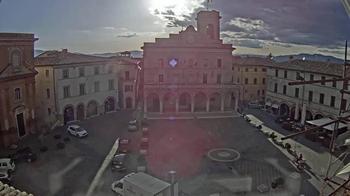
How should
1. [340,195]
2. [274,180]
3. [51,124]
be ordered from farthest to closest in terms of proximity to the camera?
[51,124] → [274,180] → [340,195]

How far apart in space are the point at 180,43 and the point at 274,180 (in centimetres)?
2451

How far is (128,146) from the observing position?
89.3ft

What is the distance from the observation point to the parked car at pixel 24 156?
2354 centimetres

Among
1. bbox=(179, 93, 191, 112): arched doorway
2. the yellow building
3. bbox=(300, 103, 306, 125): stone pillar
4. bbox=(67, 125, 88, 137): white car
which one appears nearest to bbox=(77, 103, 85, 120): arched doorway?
bbox=(67, 125, 88, 137): white car

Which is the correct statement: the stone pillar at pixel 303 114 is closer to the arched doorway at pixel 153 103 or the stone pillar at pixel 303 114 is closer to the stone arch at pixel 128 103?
the arched doorway at pixel 153 103

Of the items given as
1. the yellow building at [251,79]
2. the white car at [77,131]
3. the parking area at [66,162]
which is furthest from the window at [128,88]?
the yellow building at [251,79]

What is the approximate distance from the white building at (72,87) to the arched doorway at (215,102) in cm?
1327

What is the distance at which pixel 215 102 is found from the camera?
4306cm

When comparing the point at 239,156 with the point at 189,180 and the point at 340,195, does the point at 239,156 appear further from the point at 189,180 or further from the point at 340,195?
the point at 340,195

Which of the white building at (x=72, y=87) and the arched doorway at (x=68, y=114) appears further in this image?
the arched doorway at (x=68, y=114)

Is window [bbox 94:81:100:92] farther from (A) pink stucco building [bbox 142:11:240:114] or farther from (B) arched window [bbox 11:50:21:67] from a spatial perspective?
(B) arched window [bbox 11:50:21:67]

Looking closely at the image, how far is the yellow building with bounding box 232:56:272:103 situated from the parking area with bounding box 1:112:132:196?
78.4 feet

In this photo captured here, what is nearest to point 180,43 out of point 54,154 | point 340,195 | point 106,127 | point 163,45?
point 163,45

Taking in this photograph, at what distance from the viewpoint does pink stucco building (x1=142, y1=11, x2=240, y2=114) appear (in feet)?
131
